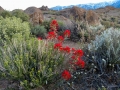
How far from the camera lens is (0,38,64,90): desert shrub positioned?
16.6 ft

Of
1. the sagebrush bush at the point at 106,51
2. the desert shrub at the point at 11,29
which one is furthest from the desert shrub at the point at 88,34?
the sagebrush bush at the point at 106,51

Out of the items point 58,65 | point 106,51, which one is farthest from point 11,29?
point 58,65

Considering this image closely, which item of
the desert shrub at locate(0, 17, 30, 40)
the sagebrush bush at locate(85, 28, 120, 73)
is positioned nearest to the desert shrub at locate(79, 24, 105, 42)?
the desert shrub at locate(0, 17, 30, 40)

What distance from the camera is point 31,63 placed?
17.6ft

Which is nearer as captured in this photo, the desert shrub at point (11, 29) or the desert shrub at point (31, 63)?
the desert shrub at point (31, 63)

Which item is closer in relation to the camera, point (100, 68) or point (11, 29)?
point (100, 68)

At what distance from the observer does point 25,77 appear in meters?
5.24

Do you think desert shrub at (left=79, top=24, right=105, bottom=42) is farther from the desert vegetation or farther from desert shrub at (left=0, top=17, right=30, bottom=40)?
the desert vegetation

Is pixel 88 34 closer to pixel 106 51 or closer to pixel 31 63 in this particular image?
pixel 106 51

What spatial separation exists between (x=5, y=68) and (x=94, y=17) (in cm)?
1354

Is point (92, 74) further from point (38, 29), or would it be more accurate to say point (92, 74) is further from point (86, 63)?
point (38, 29)

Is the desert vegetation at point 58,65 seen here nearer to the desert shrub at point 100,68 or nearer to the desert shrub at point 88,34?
the desert shrub at point 100,68

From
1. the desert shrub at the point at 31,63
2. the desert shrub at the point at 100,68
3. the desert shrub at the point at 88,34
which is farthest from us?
the desert shrub at the point at 88,34

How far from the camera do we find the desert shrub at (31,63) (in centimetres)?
507
